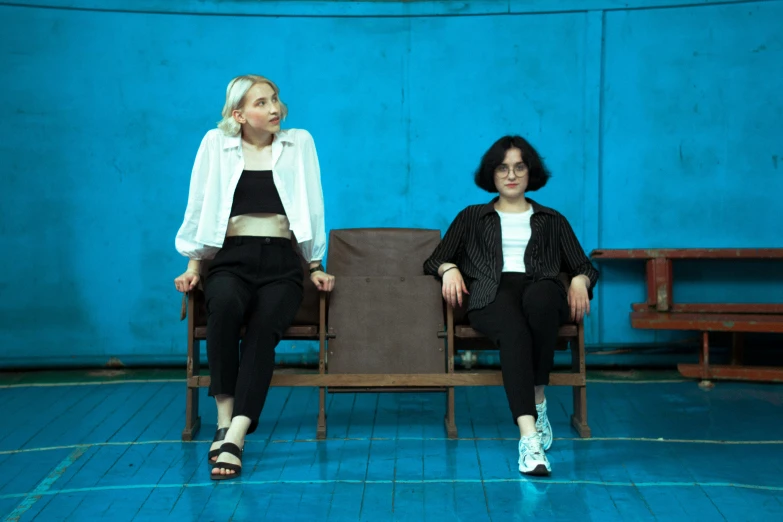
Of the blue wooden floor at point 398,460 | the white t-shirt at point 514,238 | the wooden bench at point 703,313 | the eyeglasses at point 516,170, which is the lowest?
the blue wooden floor at point 398,460

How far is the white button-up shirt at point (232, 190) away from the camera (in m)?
3.95

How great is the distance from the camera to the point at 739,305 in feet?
17.2

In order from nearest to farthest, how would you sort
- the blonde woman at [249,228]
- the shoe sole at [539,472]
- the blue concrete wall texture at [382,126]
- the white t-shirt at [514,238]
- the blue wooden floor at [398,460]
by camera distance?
the blue wooden floor at [398,460]
the shoe sole at [539,472]
the blonde woman at [249,228]
the white t-shirt at [514,238]
the blue concrete wall texture at [382,126]

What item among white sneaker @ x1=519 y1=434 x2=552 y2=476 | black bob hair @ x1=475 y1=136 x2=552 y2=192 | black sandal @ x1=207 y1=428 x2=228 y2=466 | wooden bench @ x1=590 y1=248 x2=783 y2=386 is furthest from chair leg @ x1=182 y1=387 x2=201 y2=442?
wooden bench @ x1=590 y1=248 x2=783 y2=386

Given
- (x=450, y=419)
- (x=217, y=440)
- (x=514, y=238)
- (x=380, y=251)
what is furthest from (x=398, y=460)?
(x=380, y=251)

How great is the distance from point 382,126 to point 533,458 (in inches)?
105

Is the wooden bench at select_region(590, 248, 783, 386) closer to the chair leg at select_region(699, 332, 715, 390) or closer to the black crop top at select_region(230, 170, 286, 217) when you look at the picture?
the chair leg at select_region(699, 332, 715, 390)

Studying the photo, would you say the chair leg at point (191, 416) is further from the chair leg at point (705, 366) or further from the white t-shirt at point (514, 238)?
the chair leg at point (705, 366)

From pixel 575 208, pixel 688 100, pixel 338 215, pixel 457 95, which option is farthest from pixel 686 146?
pixel 338 215

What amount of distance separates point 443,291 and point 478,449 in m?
0.70

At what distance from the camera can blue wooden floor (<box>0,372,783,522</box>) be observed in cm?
310

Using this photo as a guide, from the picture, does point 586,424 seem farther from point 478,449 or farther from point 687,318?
point 687,318

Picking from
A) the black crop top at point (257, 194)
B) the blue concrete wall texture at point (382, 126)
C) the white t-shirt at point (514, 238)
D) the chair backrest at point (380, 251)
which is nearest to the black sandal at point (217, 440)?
the black crop top at point (257, 194)

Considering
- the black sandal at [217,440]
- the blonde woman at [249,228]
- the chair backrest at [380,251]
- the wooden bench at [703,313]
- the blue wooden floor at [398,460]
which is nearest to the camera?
the blue wooden floor at [398,460]
